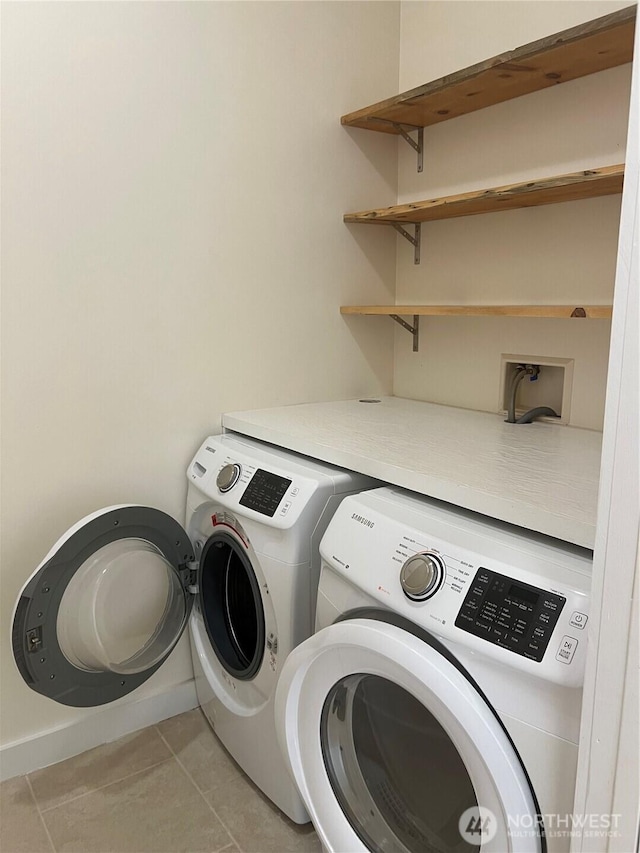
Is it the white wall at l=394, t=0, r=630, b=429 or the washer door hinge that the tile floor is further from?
the white wall at l=394, t=0, r=630, b=429

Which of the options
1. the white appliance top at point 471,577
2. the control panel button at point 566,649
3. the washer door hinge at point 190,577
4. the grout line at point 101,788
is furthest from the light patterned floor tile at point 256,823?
the control panel button at point 566,649

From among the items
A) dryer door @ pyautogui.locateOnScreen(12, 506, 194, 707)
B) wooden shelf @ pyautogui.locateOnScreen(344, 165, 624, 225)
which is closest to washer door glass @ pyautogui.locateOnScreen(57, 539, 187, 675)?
dryer door @ pyautogui.locateOnScreen(12, 506, 194, 707)

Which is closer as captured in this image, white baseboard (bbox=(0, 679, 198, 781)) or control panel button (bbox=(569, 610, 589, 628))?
control panel button (bbox=(569, 610, 589, 628))

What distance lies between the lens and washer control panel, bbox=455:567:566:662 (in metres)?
0.92

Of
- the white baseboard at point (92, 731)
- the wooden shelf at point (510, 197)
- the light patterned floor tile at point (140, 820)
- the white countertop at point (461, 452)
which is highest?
the wooden shelf at point (510, 197)

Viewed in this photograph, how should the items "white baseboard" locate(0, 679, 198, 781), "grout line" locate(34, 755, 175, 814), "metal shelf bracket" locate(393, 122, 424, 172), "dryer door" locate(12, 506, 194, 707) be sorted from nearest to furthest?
"dryer door" locate(12, 506, 194, 707)
"grout line" locate(34, 755, 175, 814)
"white baseboard" locate(0, 679, 198, 781)
"metal shelf bracket" locate(393, 122, 424, 172)

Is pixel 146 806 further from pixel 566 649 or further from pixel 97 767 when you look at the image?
pixel 566 649

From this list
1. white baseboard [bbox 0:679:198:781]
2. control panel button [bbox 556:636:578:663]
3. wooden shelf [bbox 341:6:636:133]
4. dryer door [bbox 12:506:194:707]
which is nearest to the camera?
control panel button [bbox 556:636:578:663]

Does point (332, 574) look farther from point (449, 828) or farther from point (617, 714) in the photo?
point (617, 714)

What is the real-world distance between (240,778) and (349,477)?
0.89 meters

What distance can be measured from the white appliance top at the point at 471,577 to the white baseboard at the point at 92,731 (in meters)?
0.96

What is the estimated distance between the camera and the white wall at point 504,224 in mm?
1663

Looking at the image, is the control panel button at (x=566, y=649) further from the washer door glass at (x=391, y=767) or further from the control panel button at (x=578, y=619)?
the washer door glass at (x=391, y=767)

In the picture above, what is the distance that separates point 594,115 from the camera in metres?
1.64
